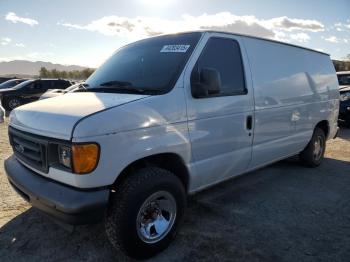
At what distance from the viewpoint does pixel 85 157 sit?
262 cm

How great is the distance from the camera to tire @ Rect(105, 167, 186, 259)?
9.36 feet

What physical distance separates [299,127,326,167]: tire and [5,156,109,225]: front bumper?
4417 millimetres

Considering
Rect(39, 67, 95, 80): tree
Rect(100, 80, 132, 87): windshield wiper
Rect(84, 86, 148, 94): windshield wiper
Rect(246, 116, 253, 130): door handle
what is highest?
Rect(39, 67, 95, 80): tree

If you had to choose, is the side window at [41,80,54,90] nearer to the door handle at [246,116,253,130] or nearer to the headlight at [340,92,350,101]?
the headlight at [340,92,350,101]

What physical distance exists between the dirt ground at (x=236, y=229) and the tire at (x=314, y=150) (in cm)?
83

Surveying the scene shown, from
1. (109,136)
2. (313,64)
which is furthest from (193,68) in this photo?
(313,64)

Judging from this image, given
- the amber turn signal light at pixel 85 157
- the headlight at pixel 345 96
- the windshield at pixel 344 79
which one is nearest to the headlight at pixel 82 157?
the amber turn signal light at pixel 85 157

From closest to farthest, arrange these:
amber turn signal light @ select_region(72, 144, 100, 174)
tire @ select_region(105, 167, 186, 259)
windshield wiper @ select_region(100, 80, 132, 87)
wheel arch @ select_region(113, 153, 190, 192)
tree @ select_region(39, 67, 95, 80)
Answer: amber turn signal light @ select_region(72, 144, 100, 174) < tire @ select_region(105, 167, 186, 259) < wheel arch @ select_region(113, 153, 190, 192) < windshield wiper @ select_region(100, 80, 132, 87) < tree @ select_region(39, 67, 95, 80)

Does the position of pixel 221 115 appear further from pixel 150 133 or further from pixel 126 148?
pixel 126 148

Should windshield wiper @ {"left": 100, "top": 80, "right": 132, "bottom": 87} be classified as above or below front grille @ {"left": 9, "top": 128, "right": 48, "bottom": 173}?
above

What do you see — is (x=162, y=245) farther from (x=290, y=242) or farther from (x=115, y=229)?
(x=290, y=242)

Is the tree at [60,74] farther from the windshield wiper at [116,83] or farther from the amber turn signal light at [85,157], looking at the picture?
the amber turn signal light at [85,157]

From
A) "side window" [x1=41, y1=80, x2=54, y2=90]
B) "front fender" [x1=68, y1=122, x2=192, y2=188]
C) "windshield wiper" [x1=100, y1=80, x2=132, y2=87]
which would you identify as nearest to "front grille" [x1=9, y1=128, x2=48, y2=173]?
"front fender" [x1=68, y1=122, x2=192, y2=188]

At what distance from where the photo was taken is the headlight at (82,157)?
8.55 feet
